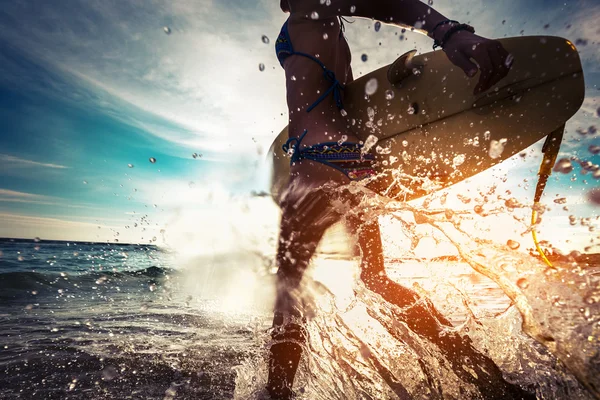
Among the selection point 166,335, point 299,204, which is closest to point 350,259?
point 299,204

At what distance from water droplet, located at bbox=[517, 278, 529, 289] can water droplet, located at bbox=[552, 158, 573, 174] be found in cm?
64

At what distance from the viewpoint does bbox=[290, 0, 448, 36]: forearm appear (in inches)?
49.2

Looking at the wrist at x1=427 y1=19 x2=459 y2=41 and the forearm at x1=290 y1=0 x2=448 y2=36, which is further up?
the forearm at x1=290 y1=0 x2=448 y2=36

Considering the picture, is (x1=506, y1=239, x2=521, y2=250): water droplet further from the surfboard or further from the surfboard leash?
the surfboard

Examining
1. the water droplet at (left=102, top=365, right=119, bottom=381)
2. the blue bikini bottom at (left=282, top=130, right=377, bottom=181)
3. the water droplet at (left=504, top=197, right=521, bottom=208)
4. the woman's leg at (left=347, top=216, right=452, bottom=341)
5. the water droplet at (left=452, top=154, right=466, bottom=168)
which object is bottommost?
the water droplet at (left=102, top=365, right=119, bottom=381)

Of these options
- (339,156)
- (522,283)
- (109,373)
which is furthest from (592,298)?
(109,373)

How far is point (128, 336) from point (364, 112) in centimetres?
239

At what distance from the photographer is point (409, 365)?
1.44 m

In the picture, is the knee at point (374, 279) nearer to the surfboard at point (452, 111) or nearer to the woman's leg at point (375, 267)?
the woman's leg at point (375, 267)

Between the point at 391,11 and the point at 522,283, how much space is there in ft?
3.98

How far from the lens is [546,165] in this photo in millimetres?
1396

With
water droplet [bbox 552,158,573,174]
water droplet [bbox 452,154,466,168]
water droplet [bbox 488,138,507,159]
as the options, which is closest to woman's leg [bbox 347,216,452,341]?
water droplet [bbox 452,154,466,168]

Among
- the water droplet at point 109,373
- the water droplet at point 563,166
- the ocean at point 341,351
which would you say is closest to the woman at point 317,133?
the ocean at point 341,351

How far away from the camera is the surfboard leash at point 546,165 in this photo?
1.39m
